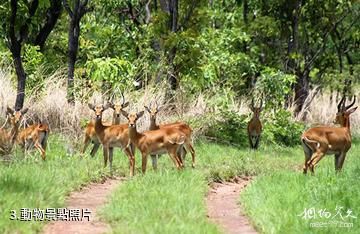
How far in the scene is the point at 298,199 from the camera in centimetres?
1019

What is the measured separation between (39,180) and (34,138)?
436 centimetres

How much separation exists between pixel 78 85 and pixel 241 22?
10457 millimetres

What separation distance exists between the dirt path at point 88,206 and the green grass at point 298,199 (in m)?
2.11

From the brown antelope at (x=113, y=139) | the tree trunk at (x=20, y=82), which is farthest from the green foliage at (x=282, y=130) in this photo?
the brown antelope at (x=113, y=139)

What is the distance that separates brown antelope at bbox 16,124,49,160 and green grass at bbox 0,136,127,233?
0.20 metres

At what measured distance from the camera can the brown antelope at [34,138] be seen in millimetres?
14898

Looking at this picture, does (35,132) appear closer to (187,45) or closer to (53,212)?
(53,212)

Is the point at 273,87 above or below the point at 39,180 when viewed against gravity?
above

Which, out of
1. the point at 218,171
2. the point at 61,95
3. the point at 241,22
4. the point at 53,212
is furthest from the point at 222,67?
the point at 53,212

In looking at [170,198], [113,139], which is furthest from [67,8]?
[170,198]

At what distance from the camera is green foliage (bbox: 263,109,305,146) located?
845 inches

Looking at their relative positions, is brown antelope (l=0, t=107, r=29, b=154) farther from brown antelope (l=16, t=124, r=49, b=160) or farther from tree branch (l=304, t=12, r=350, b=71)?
tree branch (l=304, t=12, r=350, b=71)

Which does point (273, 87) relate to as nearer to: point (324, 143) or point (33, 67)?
point (33, 67)

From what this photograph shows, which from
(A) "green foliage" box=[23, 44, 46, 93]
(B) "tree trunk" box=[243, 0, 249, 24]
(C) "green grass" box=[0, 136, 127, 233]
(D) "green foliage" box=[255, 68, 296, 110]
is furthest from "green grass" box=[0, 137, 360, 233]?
(B) "tree trunk" box=[243, 0, 249, 24]
